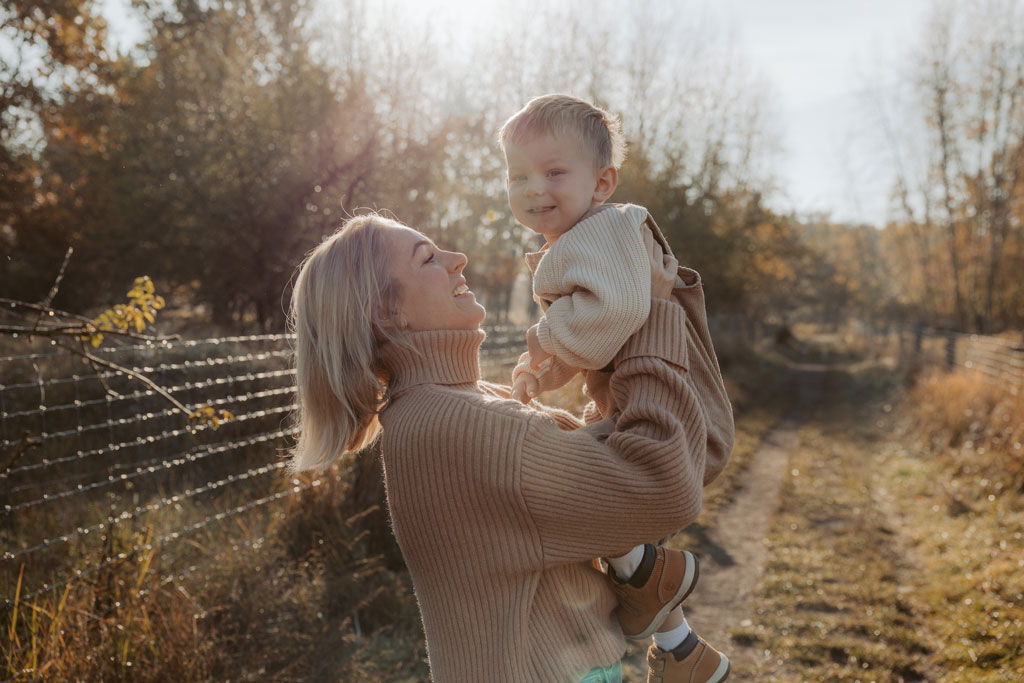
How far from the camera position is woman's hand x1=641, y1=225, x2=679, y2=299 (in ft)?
5.78

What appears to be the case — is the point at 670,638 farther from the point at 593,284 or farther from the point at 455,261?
the point at 455,261

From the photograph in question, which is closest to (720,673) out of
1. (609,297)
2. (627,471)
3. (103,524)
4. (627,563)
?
(627,563)

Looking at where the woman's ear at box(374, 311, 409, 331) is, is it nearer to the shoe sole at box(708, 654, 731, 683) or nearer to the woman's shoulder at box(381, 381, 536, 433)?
the woman's shoulder at box(381, 381, 536, 433)

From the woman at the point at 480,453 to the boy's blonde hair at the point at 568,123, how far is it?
358 millimetres

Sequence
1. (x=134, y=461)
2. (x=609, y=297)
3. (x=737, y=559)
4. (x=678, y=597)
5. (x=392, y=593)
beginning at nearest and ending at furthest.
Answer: (x=609, y=297)
(x=678, y=597)
(x=392, y=593)
(x=737, y=559)
(x=134, y=461)

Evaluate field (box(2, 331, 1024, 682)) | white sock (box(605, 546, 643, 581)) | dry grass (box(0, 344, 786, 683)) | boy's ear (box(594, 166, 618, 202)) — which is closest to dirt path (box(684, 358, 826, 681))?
field (box(2, 331, 1024, 682))

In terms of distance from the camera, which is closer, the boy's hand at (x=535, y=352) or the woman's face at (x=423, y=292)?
the woman's face at (x=423, y=292)

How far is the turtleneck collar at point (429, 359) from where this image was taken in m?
1.74

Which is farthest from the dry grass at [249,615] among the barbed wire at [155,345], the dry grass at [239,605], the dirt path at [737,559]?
the dirt path at [737,559]

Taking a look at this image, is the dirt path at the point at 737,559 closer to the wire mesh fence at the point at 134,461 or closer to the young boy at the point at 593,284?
the wire mesh fence at the point at 134,461

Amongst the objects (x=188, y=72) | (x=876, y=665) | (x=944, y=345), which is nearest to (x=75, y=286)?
(x=188, y=72)

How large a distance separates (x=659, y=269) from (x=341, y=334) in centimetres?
74

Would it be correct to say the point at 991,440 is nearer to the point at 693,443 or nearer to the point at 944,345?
the point at 693,443

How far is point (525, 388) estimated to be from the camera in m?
1.93
